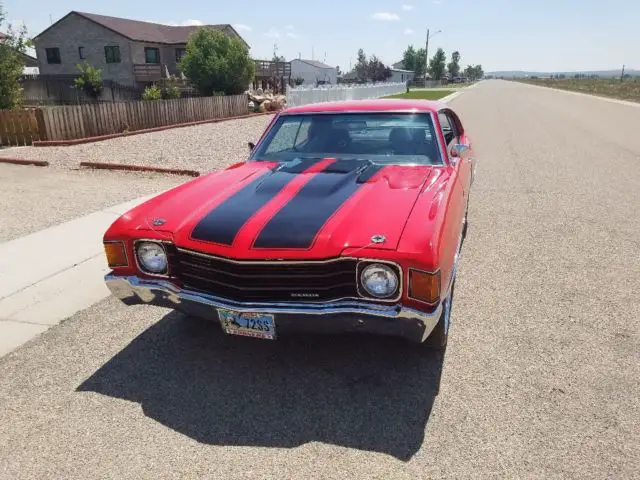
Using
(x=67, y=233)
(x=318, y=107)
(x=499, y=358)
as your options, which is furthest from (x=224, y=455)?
(x=67, y=233)

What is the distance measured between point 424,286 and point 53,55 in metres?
46.6

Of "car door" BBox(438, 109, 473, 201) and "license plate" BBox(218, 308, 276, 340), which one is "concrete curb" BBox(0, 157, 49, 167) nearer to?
"car door" BBox(438, 109, 473, 201)

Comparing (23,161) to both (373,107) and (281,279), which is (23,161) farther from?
(281,279)

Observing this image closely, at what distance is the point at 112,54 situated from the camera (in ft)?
125

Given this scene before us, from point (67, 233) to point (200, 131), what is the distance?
11889 mm

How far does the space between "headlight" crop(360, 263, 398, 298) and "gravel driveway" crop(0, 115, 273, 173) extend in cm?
805

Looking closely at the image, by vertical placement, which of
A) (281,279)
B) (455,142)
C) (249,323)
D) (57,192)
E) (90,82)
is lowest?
(57,192)

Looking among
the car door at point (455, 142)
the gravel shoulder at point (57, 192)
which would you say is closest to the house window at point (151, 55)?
the gravel shoulder at point (57, 192)

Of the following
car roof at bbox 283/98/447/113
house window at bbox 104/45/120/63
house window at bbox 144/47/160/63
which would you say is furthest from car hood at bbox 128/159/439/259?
house window at bbox 144/47/160/63

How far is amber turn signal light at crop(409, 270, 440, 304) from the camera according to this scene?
Answer: 8.59ft

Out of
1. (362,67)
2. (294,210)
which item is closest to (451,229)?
(294,210)

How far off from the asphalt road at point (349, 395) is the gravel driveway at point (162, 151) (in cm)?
720

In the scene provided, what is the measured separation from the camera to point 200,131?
56.9 ft

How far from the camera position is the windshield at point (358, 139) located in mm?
4156
